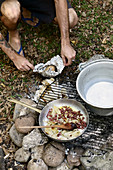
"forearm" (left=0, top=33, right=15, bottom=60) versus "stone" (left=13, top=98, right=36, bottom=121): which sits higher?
"forearm" (left=0, top=33, right=15, bottom=60)

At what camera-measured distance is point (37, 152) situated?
2762 mm

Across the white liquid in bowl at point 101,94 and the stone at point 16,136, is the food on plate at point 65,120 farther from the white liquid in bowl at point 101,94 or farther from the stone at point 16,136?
the stone at point 16,136

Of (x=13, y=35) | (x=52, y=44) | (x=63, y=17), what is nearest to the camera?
(x=63, y=17)

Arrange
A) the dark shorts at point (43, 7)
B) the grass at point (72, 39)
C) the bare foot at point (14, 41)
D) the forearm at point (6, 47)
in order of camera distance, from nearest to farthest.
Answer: the forearm at point (6, 47) < the dark shorts at point (43, 7) < the grass at point (72, 39) < the bare foot at point (14, 41)

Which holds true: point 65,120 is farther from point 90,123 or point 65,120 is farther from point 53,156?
point 53,156

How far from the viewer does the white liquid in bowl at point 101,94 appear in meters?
2.77

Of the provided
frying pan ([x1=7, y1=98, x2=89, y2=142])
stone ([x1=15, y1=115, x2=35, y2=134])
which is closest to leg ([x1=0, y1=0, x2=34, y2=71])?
frying pan ([x1=7, y1=98, x2=89, y2=142])

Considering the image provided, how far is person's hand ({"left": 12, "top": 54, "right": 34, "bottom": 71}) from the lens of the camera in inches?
135

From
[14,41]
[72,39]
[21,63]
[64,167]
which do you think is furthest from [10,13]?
[64,167]

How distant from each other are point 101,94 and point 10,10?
1.90 m

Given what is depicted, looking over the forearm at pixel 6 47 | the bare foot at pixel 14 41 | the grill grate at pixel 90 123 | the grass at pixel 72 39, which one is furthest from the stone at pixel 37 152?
the bare foot at pixel 14 41

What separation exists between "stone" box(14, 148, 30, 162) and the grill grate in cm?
65

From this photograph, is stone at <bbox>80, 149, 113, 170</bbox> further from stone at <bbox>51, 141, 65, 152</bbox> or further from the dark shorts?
the dark shorts

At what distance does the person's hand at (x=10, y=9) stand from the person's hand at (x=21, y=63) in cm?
64
